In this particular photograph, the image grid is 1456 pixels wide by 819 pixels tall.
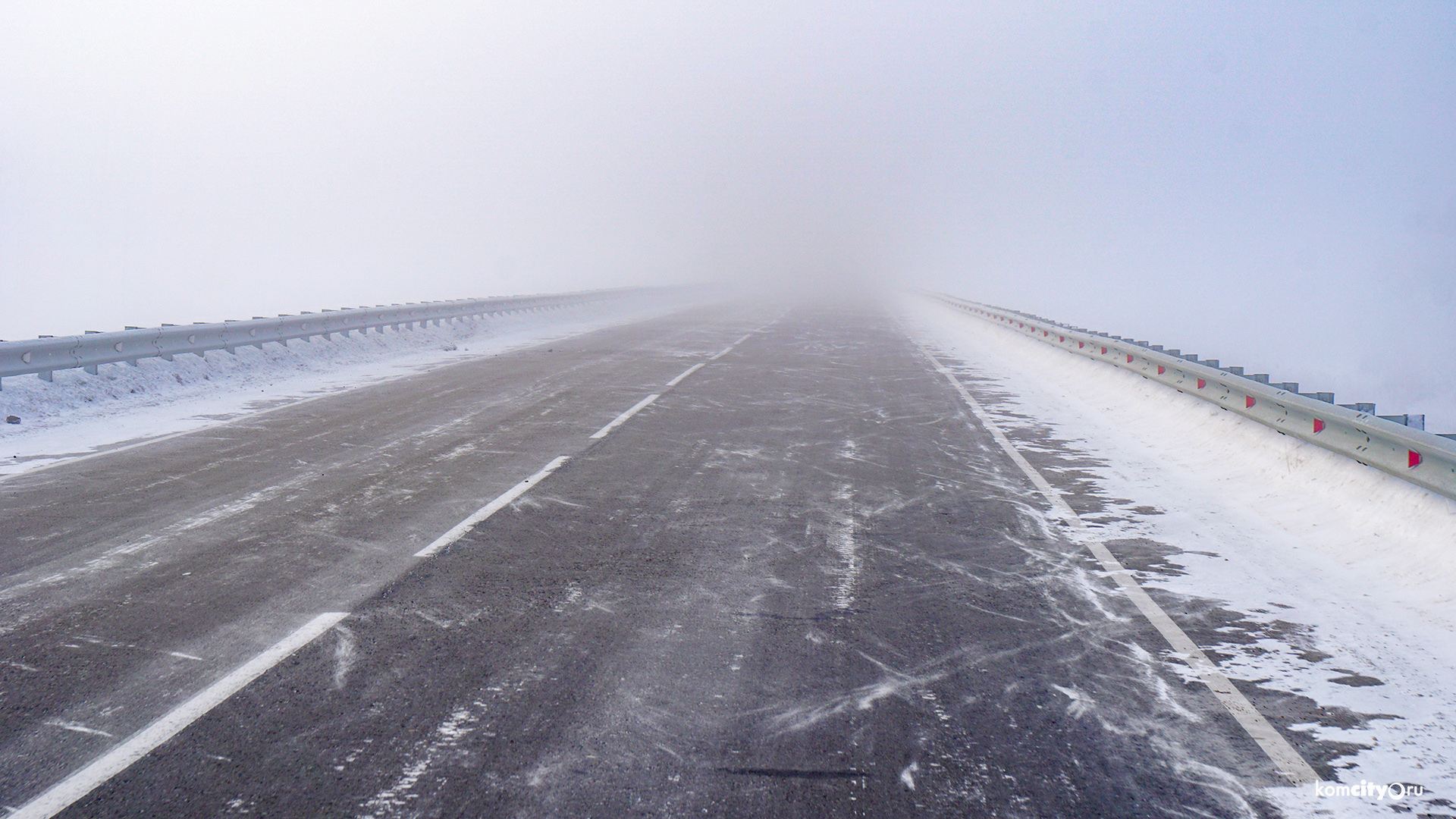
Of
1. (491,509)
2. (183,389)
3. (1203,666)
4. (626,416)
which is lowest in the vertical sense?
(1203,666)

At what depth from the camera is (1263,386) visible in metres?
8.49

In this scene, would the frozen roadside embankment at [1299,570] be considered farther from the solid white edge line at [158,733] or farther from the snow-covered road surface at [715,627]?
the solid white edge line at [158,733]

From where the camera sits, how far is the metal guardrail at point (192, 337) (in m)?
11.1

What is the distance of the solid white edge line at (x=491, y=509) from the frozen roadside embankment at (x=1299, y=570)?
438 cm

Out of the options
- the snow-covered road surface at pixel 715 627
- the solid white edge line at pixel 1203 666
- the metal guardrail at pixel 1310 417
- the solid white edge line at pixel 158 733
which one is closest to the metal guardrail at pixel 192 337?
the snow-covered road surface at pixel 715 627

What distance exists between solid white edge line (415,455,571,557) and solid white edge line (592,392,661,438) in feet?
3.95

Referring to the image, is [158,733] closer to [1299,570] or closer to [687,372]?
[1299,570]

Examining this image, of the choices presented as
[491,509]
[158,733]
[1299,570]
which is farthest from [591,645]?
[1299,570]

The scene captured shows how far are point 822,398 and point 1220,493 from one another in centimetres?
599

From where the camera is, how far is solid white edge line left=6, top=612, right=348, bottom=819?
3006 millimetres

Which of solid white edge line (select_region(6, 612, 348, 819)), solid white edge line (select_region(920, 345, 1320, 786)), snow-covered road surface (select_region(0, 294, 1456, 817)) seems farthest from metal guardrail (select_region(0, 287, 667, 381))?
solid white edge line (select_region(920, 345, 1320, 786))

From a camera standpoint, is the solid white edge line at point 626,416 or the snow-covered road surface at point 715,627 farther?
the solid white edge line at point 626,416

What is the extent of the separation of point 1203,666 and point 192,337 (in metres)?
14.6

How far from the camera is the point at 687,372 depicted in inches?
618
